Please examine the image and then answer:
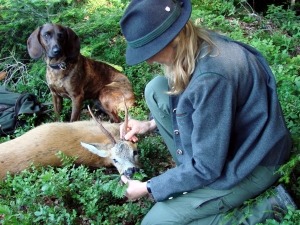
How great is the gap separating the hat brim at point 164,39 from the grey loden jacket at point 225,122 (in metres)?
0.29

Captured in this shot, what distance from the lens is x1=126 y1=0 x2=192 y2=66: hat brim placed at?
120 inches

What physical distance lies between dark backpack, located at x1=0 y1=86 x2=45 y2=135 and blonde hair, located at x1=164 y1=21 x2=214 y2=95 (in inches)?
146

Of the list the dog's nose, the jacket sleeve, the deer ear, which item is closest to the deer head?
the deer ear

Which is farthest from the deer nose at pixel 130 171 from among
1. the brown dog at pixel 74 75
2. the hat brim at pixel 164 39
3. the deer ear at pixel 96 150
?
the brown dog at pixel 74 75

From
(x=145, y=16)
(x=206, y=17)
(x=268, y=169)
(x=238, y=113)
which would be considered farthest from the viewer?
(x=206, y=17)

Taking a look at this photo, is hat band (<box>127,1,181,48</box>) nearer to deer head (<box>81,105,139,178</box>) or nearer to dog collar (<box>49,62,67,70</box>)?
deer head (<box>81,105,139,178</box>)

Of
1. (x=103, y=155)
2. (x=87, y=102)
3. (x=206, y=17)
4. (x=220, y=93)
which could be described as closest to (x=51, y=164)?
(x=103, y=155)

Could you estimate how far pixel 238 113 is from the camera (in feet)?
10.9

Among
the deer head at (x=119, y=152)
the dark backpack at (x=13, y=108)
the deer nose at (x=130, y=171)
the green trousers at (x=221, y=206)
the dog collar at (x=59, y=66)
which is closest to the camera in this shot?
the green trousers at (x=221, y=206)

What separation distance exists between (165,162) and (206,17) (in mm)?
4413

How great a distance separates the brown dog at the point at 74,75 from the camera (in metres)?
6.53

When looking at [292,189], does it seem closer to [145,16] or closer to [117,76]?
[145,16]

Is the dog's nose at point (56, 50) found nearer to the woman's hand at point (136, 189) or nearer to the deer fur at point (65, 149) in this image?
the deer fur at point (65, 149)

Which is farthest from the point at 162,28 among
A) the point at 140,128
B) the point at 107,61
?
the point at 107,61
